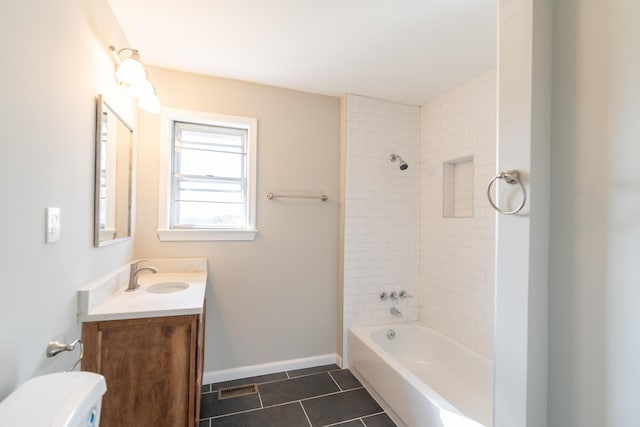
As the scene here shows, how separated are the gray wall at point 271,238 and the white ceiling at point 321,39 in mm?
204

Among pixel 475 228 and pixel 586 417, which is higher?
pixel 475 228

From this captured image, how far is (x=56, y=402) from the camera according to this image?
70cm

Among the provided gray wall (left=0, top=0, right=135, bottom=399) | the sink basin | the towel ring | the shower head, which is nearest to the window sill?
the sink basin

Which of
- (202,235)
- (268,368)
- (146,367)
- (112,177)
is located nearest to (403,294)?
(268,368)

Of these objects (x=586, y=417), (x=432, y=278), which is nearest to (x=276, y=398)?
(x=432, y=278)

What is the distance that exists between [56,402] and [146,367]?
73 cm

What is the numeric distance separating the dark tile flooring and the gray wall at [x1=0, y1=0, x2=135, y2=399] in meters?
1.10

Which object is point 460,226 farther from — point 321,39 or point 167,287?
point 167,287

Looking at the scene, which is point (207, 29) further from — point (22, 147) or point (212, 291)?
point (212, 291)

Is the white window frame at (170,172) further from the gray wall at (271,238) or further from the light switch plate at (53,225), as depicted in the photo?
the light switch plate at (53,225)

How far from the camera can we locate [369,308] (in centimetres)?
265

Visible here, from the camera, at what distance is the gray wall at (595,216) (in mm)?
719

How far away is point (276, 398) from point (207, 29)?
2505mm

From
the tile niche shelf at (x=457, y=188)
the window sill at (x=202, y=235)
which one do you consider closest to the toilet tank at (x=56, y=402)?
the window sill at (x=202, y=235)
